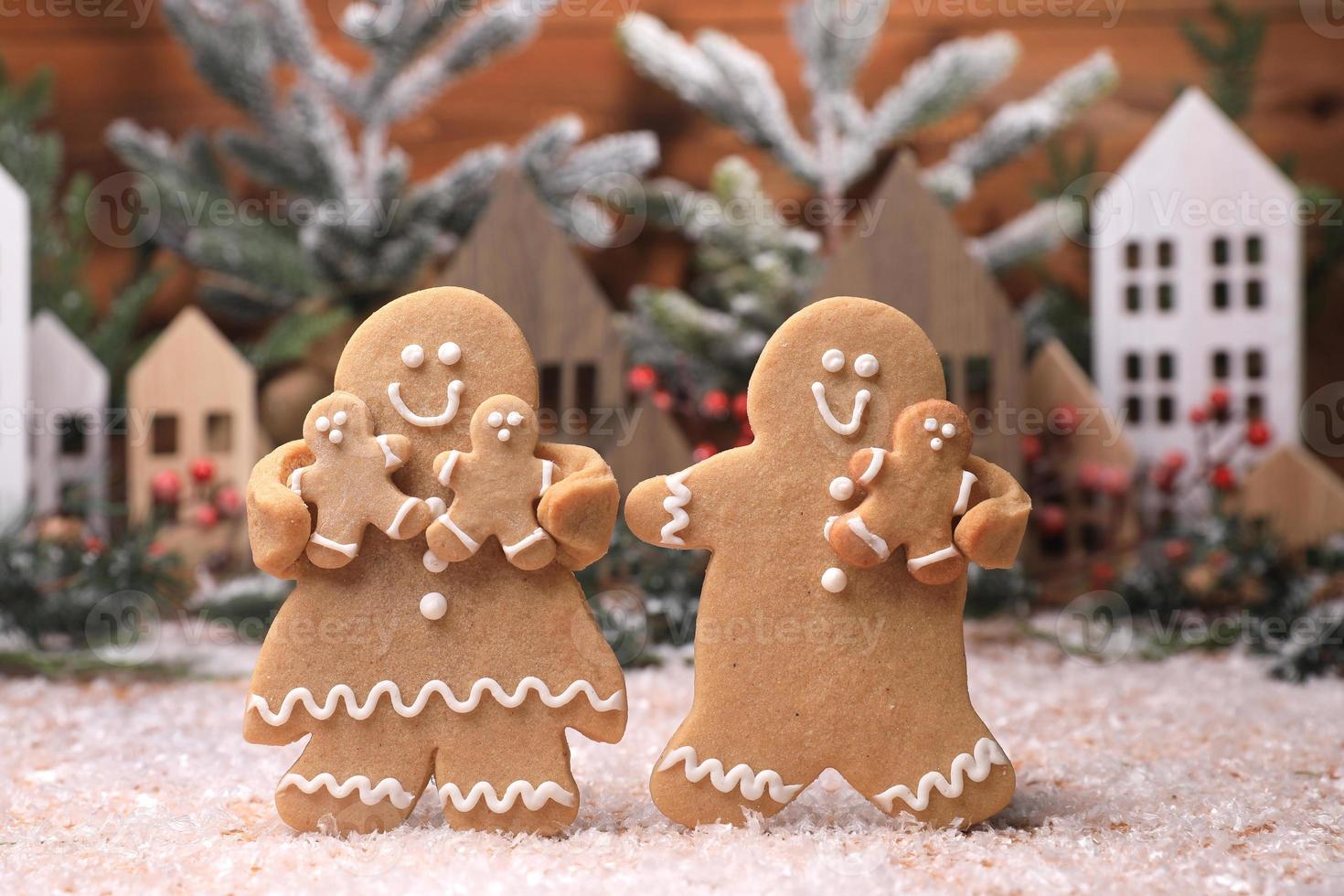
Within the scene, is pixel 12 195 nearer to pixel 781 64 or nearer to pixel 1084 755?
pixel 781 64

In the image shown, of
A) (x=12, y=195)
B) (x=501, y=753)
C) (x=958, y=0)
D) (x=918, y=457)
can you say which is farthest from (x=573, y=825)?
(x=958, y=0)

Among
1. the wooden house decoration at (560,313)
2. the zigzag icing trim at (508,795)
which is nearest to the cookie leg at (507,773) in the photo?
the zigzag icing trim at (508,795)

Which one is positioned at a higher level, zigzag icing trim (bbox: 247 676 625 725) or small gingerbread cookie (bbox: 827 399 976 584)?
small gingerbread cookie (bbox: 827 399 976 584)

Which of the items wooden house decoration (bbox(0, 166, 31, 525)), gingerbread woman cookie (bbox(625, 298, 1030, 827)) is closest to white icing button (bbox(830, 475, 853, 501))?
gingerbread woman cookie (bbox(625, 298, 1030, 827))

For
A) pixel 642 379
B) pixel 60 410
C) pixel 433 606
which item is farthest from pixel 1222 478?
pixel 60 410

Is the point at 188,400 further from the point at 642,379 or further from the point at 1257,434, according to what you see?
the point at 1257,434

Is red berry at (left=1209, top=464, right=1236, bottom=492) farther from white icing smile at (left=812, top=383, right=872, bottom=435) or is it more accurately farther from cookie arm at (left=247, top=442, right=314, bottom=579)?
cookie arm at (left=247, top=442, right=314, bottom=579)

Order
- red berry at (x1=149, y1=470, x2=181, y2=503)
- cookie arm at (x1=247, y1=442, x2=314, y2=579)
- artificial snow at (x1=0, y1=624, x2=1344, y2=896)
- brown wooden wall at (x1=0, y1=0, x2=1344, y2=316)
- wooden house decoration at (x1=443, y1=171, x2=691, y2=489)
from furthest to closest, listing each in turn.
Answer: brown wooden wall at (x1=0, y1=0, x2=1344, y2=316) < red berry at (x1=149, y1=470, x2=181, y2=503) < wooden house decoration at (x1=443, y1=171, x2=691, y2=489) < cookie arm at (x1=247, y1=442, x2=314, y2=579) < artificial snow at (x1=0, y1=624, x2=1344, y2=896)
